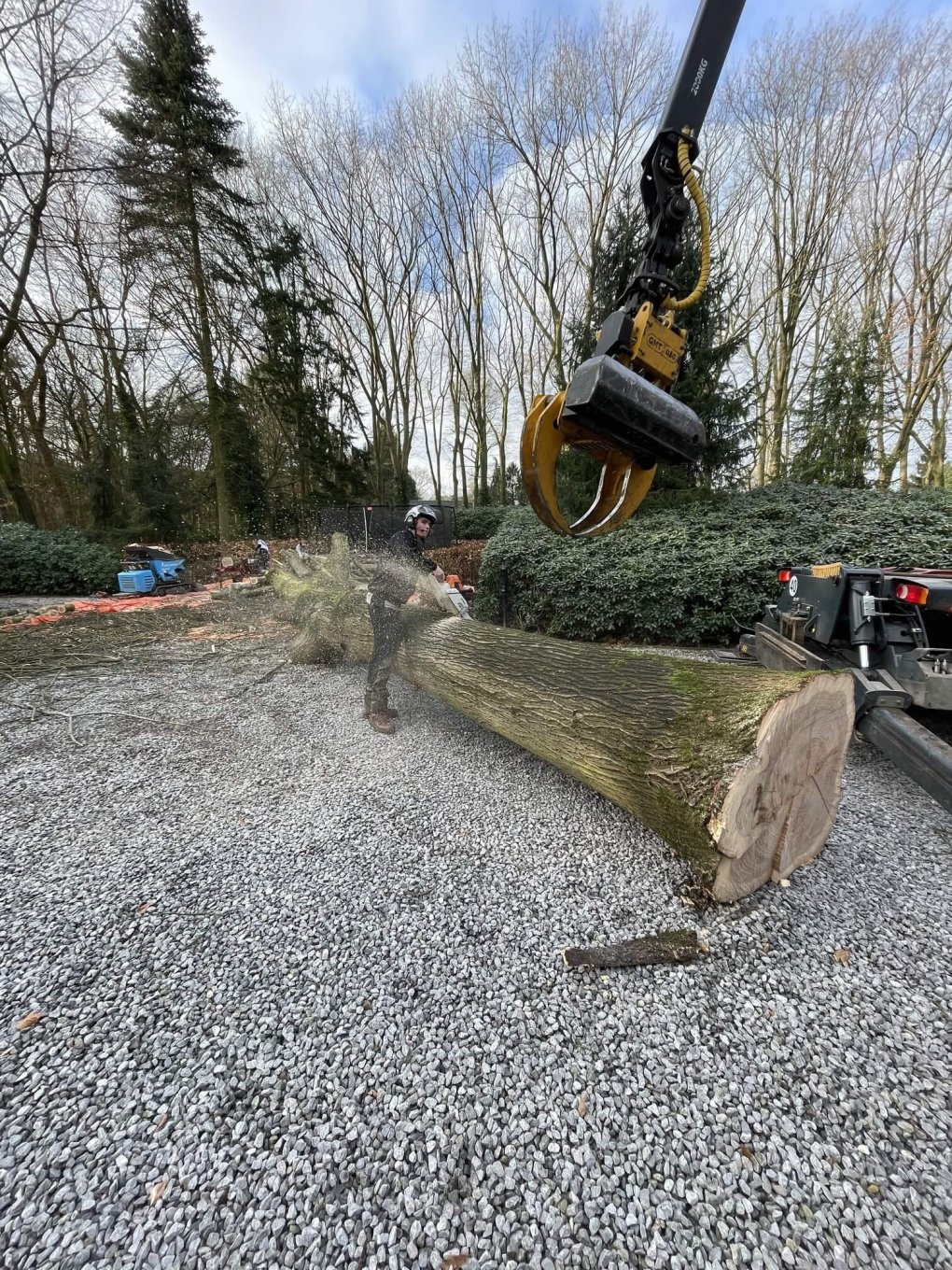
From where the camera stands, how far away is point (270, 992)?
61.2 inches

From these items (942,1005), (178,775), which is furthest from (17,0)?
(942,1005)

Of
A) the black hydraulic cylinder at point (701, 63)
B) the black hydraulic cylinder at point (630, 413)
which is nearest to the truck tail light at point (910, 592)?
the black hydraulic cylinder at point (630, 413)

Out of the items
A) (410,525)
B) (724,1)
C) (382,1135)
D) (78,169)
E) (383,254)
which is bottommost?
(382,1135)

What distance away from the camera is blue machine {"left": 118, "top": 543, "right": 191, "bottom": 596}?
34.2 feet

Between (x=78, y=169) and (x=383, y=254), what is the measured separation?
36.4 ft

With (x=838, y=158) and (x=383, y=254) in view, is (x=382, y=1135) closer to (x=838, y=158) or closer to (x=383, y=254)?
(x=838, y=158)

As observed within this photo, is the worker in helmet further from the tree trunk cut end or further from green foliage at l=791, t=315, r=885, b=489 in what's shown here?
green foliage at l=791, t=315, r=885, b=489

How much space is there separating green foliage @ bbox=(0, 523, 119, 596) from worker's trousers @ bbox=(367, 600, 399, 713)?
398 inches

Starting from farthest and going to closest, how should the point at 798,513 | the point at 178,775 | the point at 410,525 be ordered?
the point at 798,513
the point at 410,525
the point at 178,775

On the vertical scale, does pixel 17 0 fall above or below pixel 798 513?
above

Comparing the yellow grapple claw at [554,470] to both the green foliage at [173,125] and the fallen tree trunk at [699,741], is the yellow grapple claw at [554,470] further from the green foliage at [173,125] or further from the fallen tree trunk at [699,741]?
the green foliage at [173,125]

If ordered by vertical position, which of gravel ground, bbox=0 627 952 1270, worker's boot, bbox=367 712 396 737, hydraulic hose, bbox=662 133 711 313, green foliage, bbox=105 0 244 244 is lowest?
gravel ground, bbox=0 627 952 1270

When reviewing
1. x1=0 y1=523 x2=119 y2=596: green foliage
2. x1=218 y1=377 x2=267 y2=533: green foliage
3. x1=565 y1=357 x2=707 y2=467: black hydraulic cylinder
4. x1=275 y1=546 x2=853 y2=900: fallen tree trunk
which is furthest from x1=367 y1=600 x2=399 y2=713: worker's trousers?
x1=218 y1=377 x2=267 y2=533: green foliage

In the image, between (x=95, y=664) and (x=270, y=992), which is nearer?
(x=270, y=992)
